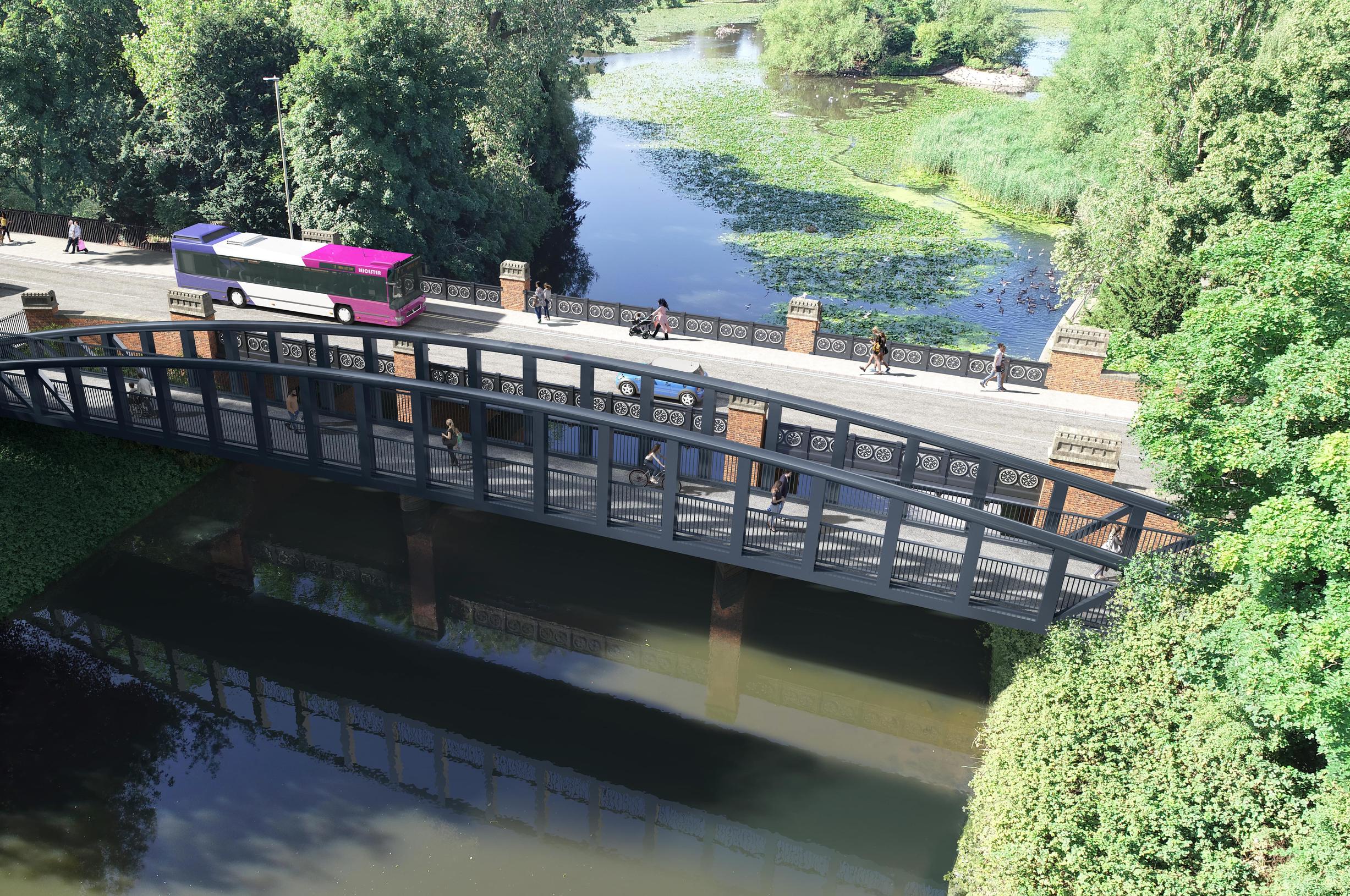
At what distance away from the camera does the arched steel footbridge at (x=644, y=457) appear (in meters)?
18.4

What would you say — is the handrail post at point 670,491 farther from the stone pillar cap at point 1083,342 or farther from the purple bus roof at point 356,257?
the purple bus roof at point 356,257

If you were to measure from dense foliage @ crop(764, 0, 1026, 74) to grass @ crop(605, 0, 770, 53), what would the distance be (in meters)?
18.4

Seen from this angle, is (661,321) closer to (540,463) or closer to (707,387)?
(707,387)

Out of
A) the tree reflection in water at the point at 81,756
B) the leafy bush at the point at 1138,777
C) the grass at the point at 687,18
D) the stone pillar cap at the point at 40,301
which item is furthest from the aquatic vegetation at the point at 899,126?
the tree reflection in water at the point at 81,756

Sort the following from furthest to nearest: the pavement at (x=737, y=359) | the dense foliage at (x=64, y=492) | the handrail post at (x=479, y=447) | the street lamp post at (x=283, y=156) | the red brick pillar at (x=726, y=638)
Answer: the street lamp post at (x=283, y=156)
the pavement at (x=737, y=359)
the dense foliage at (x=64, y=492)
the red brick pillar at (x=726, y=638)
the handrail post at (x=479, y=447)

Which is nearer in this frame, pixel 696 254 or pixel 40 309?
pixel 40 309

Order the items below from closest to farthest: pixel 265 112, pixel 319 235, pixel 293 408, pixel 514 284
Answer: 1. pixel 293 408
2. pixel 514 284
3. pixel 319 235
4. pixel 265 112

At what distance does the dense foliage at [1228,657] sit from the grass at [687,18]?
319 feet

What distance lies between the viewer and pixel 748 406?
23.8 metres

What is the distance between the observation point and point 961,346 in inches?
1529

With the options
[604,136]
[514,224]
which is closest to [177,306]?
[514,224]

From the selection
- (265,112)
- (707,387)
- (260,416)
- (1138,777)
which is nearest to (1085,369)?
(707,387)

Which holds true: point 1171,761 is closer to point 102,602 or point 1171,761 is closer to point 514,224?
point 102,602

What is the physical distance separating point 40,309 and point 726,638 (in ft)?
81.1
